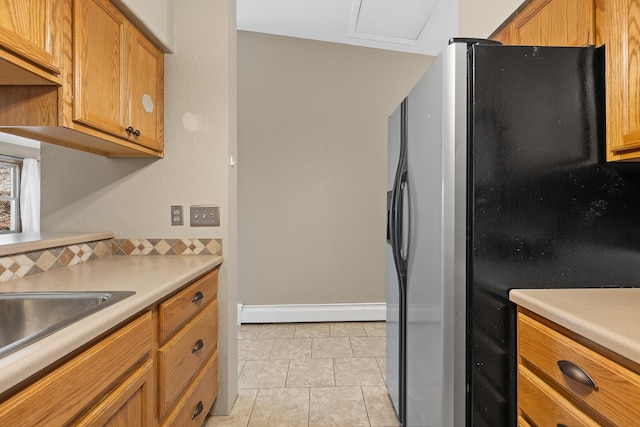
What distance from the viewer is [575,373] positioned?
2.93 ft

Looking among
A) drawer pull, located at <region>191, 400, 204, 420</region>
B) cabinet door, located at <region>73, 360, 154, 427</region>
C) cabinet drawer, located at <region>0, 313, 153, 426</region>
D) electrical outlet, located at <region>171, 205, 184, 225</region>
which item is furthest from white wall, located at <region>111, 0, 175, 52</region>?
drawer pull, located at <region>191, 400, 204, 420</region>

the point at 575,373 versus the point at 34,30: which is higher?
the point at 34,30

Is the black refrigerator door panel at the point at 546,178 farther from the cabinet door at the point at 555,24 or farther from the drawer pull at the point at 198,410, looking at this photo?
the drawer pull at the point at 198,410

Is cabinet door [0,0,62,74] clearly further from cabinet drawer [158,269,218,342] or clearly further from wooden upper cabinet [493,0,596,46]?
wooden upper cabinet [493,0,596,46]

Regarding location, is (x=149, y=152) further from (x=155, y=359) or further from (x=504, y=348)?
(x=504, y=348)

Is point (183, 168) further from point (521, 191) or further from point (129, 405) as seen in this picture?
point (521, 191)

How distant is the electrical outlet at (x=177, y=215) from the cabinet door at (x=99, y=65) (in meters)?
0.51

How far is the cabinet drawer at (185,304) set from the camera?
4.13 feet

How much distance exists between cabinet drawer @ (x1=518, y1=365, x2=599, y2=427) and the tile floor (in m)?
0.94

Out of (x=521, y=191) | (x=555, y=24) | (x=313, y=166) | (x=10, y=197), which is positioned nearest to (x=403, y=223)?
Answer: (x=521, y=191)

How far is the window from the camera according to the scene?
298 centimetres

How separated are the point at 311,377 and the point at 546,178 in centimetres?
186

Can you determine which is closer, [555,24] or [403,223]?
[555,24]

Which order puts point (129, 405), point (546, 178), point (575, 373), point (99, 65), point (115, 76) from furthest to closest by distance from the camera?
point (115, 76) → point (99, 65) → point (546, 178) → point (129, 405) → point (575, 373)
